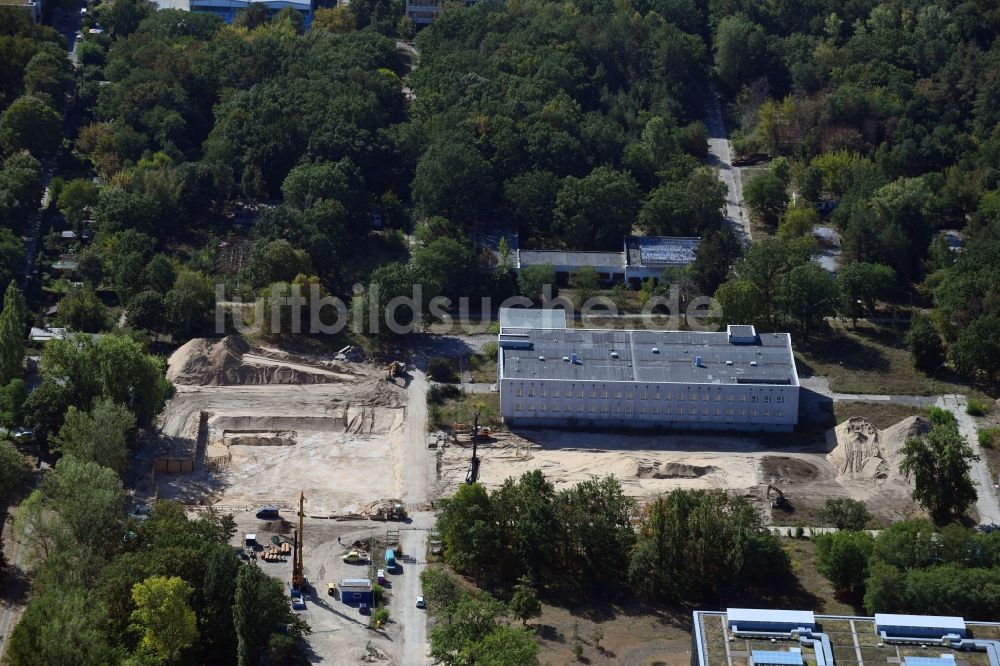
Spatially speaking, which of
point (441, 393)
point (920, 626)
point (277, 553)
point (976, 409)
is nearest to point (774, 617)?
point (920, 626)

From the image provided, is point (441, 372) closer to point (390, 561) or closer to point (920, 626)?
point (390, 561)

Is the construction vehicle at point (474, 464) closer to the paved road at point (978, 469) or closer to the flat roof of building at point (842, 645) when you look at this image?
the flat roof of building at point (842, 645)

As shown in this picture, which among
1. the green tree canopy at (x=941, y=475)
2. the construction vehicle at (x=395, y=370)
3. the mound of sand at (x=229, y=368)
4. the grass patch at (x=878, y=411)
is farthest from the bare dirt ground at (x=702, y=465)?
the mound of sand at (x=229, y=368)

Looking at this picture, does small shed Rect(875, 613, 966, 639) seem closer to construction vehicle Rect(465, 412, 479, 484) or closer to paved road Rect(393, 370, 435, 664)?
paved road Rect(393, 370, 435, 664)

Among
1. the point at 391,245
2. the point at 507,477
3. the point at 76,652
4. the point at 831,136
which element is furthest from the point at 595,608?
the point at 831,136

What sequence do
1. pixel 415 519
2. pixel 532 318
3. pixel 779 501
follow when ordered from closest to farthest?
1. pixel 415 519
2. pixel 779 501
3. pixel 532 318

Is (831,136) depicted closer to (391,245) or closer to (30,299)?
(391,245)

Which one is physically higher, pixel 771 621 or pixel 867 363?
pixel 867 363
